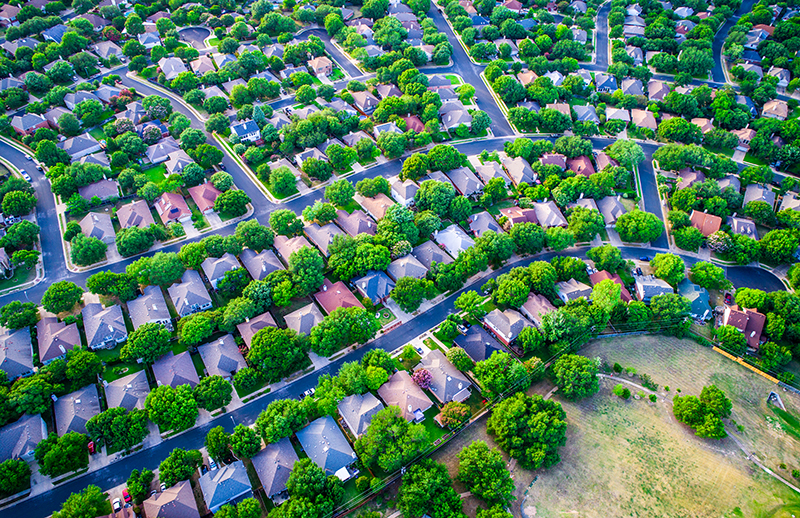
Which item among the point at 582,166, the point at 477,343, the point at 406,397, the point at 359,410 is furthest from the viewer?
the point at 582,166

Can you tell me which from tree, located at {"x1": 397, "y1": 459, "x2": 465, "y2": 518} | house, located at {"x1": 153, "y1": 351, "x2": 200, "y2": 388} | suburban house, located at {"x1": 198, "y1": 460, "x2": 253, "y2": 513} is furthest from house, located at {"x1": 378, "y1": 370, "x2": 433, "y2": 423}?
house, located at {"x1": 153, "y1": 351, "x2": 200, "y2": 388}

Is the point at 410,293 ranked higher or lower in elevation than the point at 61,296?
lower

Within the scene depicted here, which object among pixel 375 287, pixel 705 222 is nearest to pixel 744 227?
pixel 705 222

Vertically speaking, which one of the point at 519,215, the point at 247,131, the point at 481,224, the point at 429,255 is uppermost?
the point at 247,131

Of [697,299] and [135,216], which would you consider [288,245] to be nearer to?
[135,216]

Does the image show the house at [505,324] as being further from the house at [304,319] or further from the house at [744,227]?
the house at [744,227]

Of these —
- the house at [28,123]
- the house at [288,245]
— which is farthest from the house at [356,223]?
the house at [28,123]

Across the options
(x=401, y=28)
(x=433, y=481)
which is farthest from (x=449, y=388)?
(x=401, y=28)

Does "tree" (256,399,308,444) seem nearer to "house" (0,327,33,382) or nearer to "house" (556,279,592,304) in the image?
"house" (0,327,33,382)
